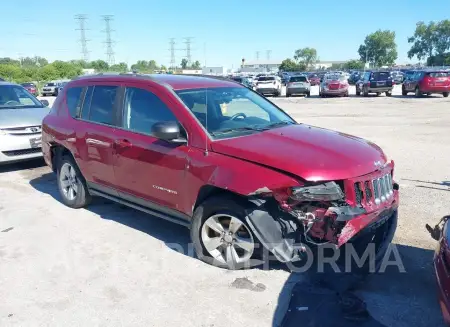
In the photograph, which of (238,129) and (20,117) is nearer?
(238,129)

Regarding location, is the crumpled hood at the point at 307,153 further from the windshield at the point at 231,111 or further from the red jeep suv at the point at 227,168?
the windshield at the point at 231,111

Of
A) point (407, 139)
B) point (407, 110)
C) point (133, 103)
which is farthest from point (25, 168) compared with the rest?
point (407, 110)

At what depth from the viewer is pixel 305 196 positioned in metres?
3.43

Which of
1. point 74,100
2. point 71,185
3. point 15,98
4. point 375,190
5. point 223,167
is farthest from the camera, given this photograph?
point 15,98

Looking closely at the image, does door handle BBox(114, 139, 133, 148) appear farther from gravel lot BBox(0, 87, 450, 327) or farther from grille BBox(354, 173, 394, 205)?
grille BBox(354, 173, 394, 205)

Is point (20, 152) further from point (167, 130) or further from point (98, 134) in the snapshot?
point (167, 130)

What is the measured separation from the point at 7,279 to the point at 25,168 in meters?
5.18

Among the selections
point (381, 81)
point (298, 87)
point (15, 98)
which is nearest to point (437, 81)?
point (381, 81)

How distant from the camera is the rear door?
16.1 feet

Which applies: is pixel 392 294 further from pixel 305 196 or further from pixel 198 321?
pixel 198 321

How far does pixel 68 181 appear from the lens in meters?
5.93

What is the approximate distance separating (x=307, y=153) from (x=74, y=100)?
3.54m

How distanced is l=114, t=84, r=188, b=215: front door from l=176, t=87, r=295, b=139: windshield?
302 millimetres

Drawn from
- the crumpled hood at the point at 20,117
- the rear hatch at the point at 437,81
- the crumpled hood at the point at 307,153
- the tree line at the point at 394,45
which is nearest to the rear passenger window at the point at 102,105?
the crumpled hood at the point at 307,153
